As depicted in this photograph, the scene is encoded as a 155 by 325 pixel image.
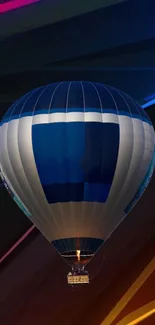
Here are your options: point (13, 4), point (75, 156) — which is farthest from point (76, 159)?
point (13, 4)

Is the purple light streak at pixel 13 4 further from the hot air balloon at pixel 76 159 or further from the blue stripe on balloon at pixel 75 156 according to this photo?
the blue stripe on balloon at pixel 75 156

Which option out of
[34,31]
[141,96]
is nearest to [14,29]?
[34,31]

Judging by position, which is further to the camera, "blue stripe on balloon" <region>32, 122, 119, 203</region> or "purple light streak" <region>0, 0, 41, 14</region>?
"purple light streak" <region>0, 0, 41, 14</region>

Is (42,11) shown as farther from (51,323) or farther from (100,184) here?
(51,323)

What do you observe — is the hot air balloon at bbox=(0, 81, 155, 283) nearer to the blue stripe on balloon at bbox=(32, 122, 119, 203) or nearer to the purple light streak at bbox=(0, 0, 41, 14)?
the blue stripe on balloon at bbox=(32, 122, 119, 203)

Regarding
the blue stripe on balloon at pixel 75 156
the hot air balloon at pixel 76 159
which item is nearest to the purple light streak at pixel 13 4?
the hot air balloon at pixel 76 159

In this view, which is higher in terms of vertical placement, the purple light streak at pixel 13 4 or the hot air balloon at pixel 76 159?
the purple light streak at pixel 13 4

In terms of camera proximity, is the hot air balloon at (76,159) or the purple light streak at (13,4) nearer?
the hot air balloon at (76,159)

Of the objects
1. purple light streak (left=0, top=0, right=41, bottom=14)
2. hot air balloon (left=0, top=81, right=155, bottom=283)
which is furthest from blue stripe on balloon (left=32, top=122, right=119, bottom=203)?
purple light streak (left=0, top=0, right=41, bottom=14)

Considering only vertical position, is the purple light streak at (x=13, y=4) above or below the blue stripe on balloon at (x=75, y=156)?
above
